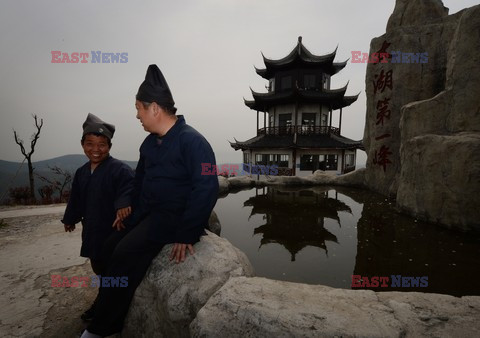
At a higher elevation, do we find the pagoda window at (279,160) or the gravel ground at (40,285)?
the pagoda window at (279,160)

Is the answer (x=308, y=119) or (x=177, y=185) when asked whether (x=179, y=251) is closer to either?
(x=177, y=185)

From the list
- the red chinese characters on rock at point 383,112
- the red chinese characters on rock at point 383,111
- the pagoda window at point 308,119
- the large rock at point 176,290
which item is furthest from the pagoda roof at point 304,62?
the large rock at point 176,290

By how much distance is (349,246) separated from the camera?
434 cm

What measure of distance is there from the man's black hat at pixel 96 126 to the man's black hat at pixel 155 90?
67cm

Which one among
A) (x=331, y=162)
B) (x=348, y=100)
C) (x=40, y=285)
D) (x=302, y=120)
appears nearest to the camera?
(x=40, y=285)

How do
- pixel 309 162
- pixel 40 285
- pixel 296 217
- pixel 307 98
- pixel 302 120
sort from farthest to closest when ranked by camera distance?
pixel 302 120 → pixel 309 162 → pixel 307 98 → pixel 296 217 → pixel 40 285

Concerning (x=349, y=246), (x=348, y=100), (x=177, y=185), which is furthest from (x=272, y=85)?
(x=177, y=185)

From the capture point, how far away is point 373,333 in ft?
3.87

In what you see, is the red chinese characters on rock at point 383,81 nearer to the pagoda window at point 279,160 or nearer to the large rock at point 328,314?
→ the pagoda window at point 279,160

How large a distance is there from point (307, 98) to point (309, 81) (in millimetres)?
2585

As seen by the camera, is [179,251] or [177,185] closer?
[179,251]

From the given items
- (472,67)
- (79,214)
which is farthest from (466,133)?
(79,214)

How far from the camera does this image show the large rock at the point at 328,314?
4.07 ft

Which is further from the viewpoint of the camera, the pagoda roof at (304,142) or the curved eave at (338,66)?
the curved eave at (338,66)
